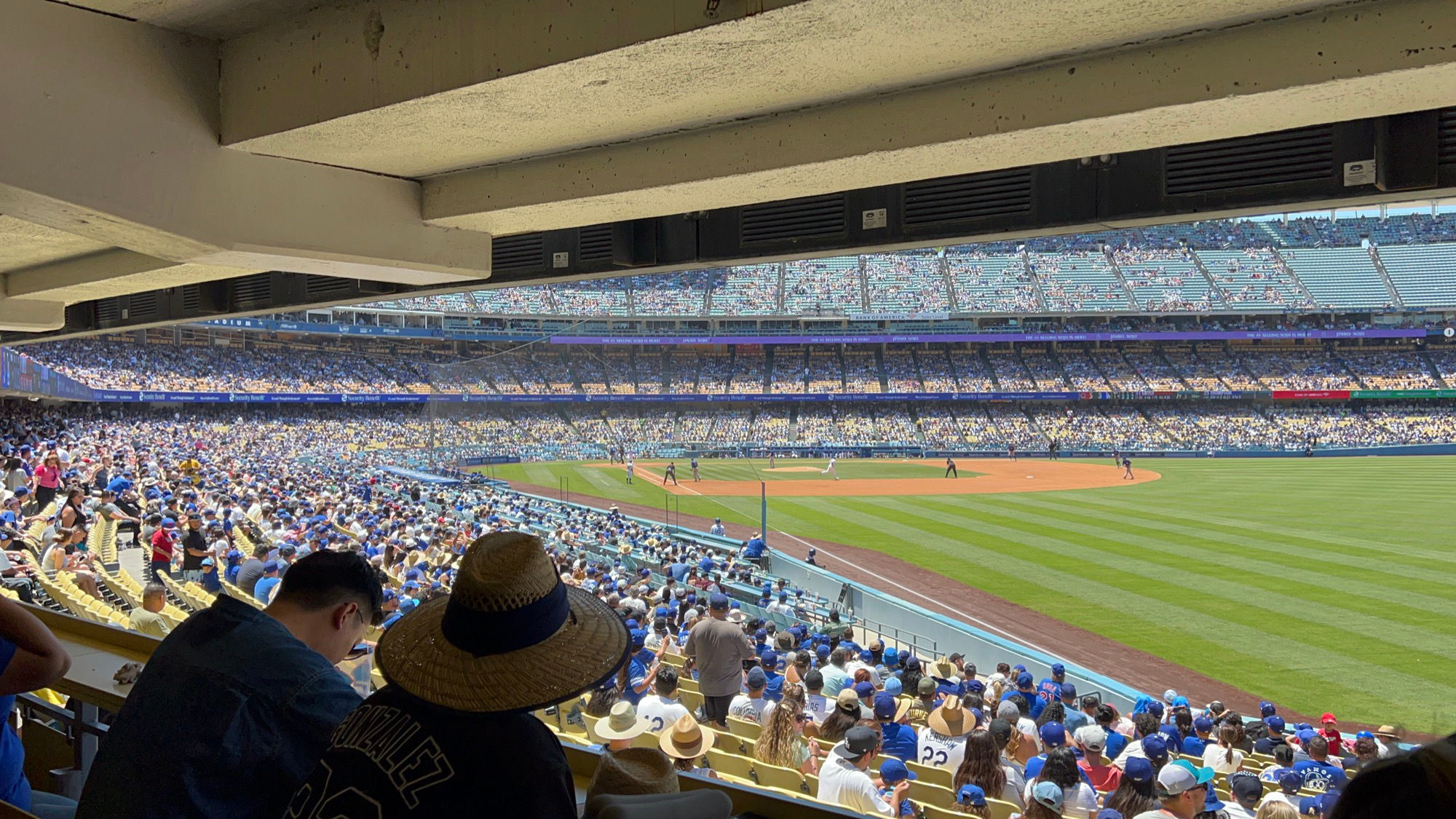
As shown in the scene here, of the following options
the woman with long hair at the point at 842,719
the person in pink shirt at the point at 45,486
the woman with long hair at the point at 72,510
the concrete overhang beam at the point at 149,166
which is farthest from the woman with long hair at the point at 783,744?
the person in pink shirt at the point at 45,486

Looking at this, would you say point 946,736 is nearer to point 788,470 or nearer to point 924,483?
point 924,483

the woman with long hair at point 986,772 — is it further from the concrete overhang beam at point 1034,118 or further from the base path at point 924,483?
the base path at point 924,483

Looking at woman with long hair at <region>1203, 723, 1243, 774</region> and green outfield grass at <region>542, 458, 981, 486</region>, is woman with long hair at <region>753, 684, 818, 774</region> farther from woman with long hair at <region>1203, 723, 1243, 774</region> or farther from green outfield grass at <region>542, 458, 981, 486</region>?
green outfield grass at <region>542, 458, 981, 486</region>

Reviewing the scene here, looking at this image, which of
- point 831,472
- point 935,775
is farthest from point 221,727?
point 831,472

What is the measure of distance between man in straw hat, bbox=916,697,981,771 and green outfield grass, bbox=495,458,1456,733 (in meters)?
2.73

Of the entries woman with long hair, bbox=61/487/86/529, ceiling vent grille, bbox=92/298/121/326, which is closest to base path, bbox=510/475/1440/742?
ceiling vent grille, bbox=92/298/121/326

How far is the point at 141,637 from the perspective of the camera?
11.1ft

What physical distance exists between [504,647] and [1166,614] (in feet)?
54.1

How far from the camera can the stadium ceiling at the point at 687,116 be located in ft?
7.95

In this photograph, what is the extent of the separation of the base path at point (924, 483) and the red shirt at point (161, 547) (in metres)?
20.2

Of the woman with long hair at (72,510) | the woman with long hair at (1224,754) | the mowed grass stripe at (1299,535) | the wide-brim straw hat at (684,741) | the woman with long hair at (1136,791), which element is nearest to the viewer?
the wide-brim straw hat at (684,741)

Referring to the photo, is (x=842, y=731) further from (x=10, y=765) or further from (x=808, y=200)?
(x=10, y=765)

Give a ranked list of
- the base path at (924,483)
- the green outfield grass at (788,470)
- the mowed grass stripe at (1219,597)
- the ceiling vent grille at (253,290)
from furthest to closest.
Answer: the green outfield grass at (788,470)
the base path at (924,483)
the mowed grass stripe at (1219,597)
the ceiling vent grille at (253,290)

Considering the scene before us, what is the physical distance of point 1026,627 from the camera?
15.1 meters
